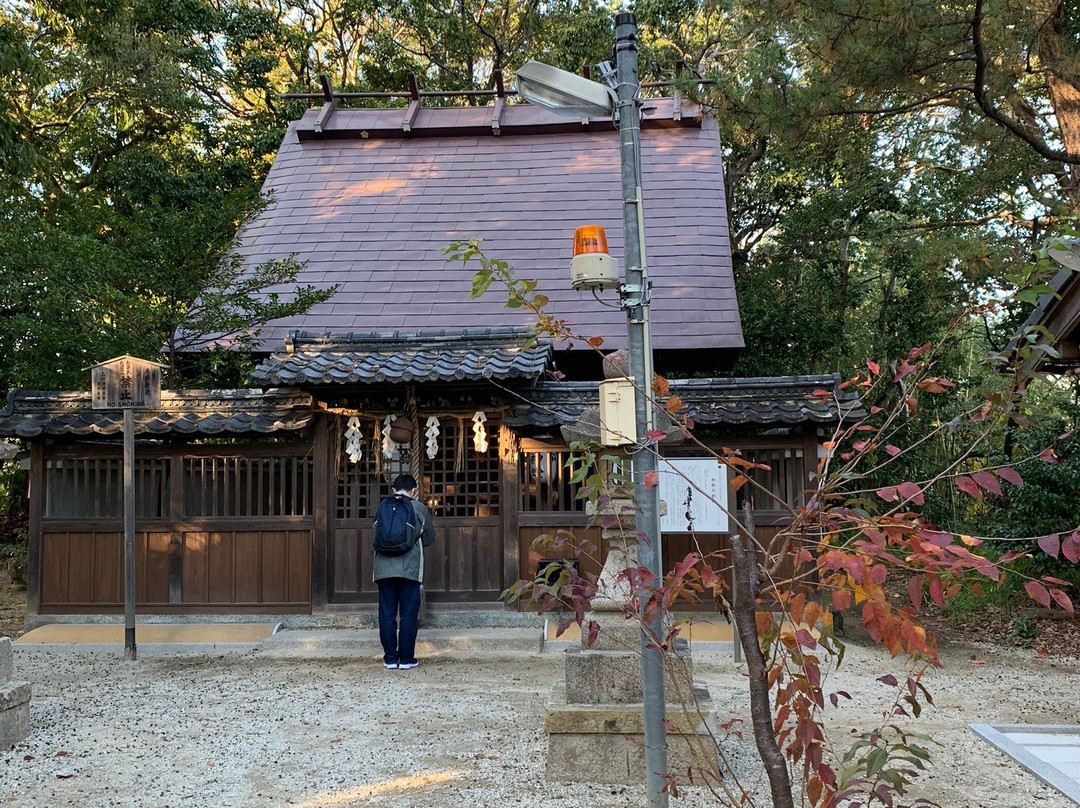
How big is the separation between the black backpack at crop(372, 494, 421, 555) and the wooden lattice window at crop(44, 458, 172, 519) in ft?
10.5

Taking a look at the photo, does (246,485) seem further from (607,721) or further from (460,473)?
(607,721)

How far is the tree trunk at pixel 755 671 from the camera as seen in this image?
8.90 ft

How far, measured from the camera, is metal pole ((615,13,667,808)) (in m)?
3.60

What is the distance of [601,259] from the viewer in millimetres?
3904

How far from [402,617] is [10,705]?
10.4 feet

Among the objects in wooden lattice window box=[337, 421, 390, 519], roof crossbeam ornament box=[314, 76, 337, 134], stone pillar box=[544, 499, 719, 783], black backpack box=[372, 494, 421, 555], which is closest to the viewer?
stone pillar box=[544, 499, 719, 783]

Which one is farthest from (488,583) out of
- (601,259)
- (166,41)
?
(166,41)

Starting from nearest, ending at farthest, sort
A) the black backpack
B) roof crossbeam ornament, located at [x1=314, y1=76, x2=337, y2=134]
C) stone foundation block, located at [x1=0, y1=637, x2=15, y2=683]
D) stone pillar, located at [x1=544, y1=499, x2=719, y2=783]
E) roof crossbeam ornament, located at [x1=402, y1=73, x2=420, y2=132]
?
1. stone pillar, located at [x1=544, y1=499, x2=719, y2=783]
2. stone foundation block, located at [x1=0, y1=637, x2=15, y2=683]
3. the black backpack
4. roof crossbeam ornament, located at [x1=402, y1=73, x2=420, y2=132]
5. roof crossbeam ornament, located at [x1=314, y1=76, x2=337, y2=134]

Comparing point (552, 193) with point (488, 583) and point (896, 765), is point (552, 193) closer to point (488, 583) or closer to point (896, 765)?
point (488, 583)

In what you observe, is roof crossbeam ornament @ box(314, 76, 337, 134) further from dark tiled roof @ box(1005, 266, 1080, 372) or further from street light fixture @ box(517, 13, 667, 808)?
street light fixture @ box(517, 13, 667, 808)

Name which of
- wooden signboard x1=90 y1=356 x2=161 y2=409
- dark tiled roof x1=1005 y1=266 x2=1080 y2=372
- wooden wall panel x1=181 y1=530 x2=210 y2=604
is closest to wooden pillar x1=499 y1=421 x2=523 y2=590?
wooden wall panel x1=181 y1=530 x2=210 y2=604

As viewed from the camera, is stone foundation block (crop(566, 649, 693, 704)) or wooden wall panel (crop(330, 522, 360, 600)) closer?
stone foundation block (crop(566, 649, 693, 704))

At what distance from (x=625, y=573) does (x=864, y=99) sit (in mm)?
8155

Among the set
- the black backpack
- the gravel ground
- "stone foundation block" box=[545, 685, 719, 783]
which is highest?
the black backpack
